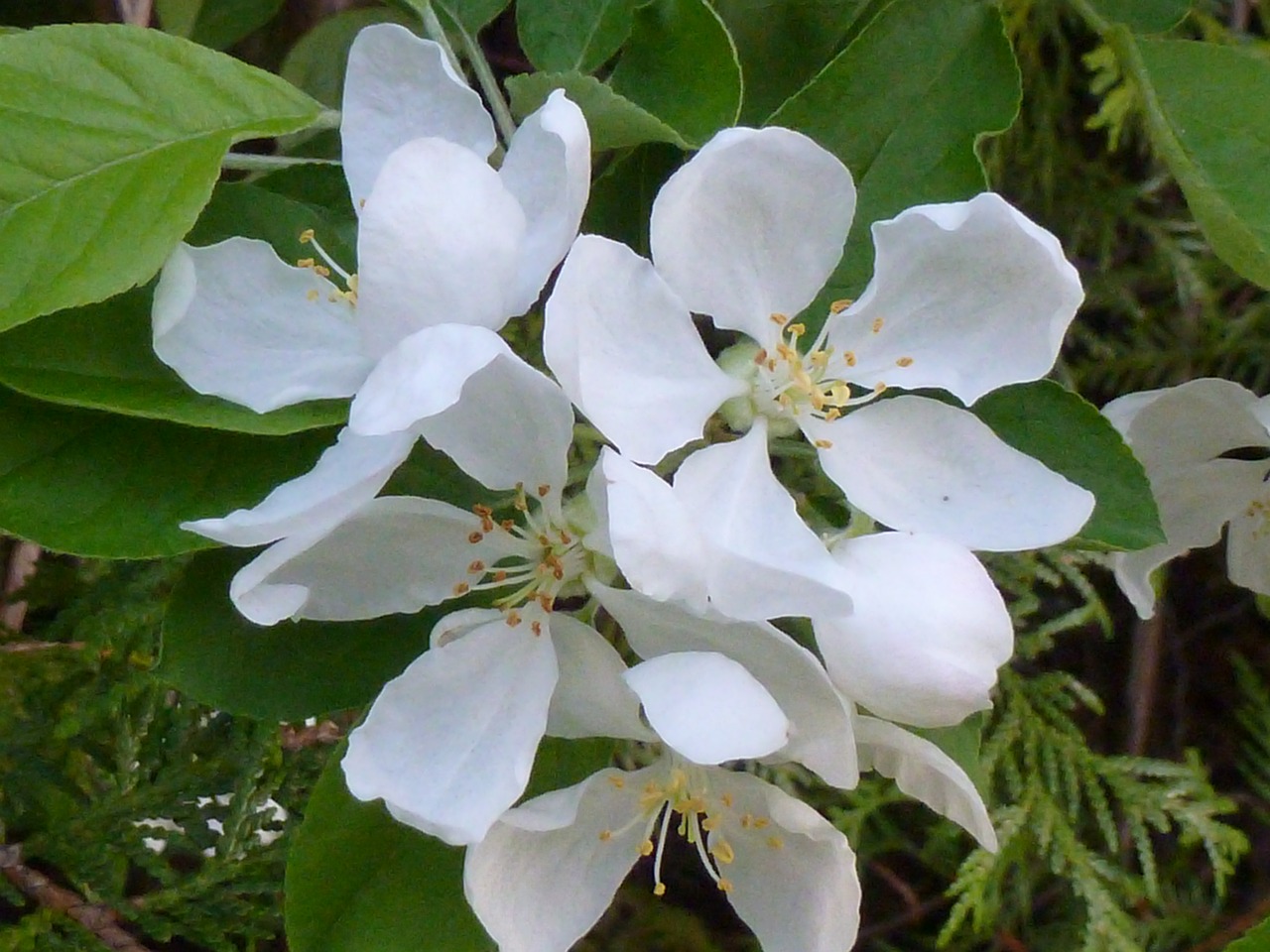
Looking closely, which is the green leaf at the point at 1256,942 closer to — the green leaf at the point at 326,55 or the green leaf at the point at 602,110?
the green leaf at the point at 602,110

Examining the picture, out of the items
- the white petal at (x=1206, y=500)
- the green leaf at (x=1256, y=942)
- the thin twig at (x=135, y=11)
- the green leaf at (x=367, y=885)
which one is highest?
the thin twig at (x=135, y=11)

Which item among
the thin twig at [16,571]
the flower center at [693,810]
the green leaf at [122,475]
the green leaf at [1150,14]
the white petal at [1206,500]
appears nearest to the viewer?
the green leaf at [122,475]

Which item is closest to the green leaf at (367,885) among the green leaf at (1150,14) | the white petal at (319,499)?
the white petal at (319,499)

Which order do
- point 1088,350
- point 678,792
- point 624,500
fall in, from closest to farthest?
point 624,500 → point 678,792 → point 1088,350

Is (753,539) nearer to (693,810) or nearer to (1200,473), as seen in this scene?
(693,810)

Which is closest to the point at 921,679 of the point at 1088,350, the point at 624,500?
the point at 624,500

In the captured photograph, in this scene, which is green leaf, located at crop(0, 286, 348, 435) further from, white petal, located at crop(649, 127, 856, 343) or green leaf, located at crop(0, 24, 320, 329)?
white petal, located at crop(649, 127, 856, 343)

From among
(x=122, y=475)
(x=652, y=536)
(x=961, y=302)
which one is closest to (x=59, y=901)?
(x=122, y=475)

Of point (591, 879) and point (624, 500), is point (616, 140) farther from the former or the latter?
point (591, 879)
